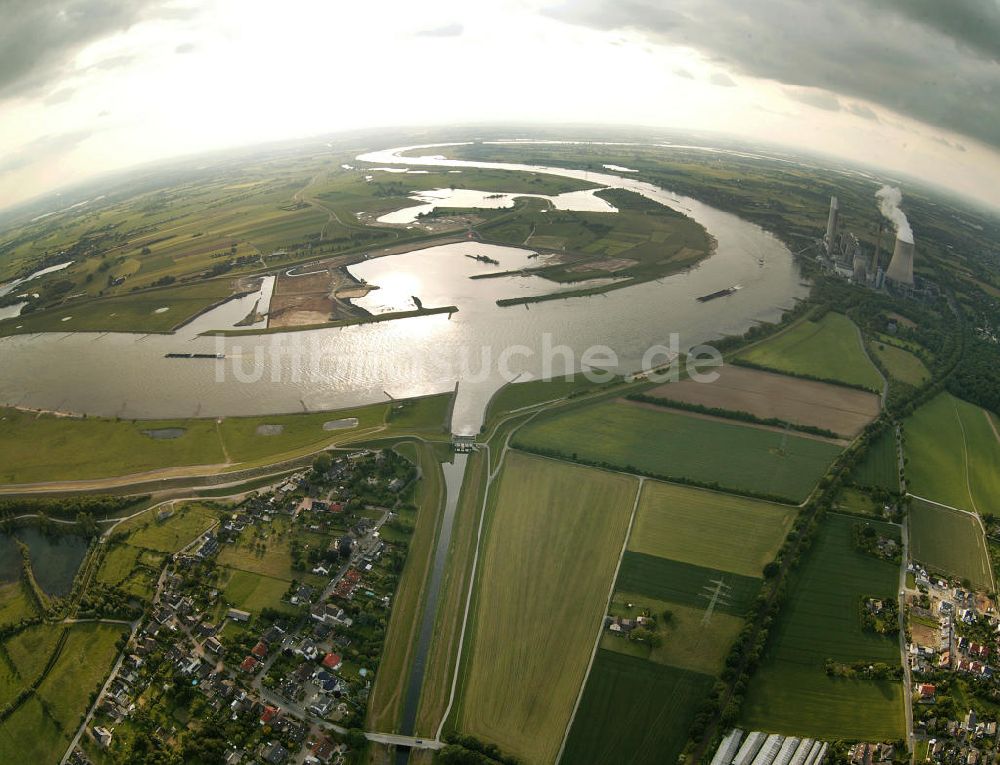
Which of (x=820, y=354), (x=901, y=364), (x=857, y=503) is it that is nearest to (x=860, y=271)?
(x=901, y=364)

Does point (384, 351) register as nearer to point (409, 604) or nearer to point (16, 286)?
point (409, 604)

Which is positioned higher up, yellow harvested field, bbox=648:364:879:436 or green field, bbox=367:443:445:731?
yellow harvested field, bbox=648:364:879:436

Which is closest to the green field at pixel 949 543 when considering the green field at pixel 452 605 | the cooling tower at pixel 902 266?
the green field at pixel 452 605

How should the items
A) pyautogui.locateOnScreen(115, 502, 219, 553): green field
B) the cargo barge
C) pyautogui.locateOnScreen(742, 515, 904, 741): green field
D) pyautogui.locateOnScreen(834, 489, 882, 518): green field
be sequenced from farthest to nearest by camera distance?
the cargo barge → pyautogui.locateOnScreen(834, 489, 882, 518): green field → pyautogui.locateOnScreen(115, 502, 219, 553): green field → pyautogui.locateOnScreen(742, 515, 904, 741): green field

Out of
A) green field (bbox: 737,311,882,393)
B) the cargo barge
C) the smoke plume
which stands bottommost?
green field (bbox: 737,311,882,393)

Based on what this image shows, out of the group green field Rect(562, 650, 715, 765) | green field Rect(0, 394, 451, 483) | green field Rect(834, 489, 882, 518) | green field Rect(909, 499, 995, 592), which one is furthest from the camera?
green field Rect(0, 394, 451, 483)

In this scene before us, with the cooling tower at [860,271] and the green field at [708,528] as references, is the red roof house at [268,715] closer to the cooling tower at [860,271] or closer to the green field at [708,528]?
the green field at [708,528]

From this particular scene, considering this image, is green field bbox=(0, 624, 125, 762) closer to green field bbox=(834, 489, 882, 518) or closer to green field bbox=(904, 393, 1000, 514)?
green field bbox=(834, 489, 882, 518)

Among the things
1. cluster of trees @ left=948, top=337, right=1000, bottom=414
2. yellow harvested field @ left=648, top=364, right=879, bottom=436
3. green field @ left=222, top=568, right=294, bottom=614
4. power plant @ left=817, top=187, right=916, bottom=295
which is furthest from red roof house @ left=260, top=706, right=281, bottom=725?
power plant @ left=817, top=187, right=916, bottom=295
